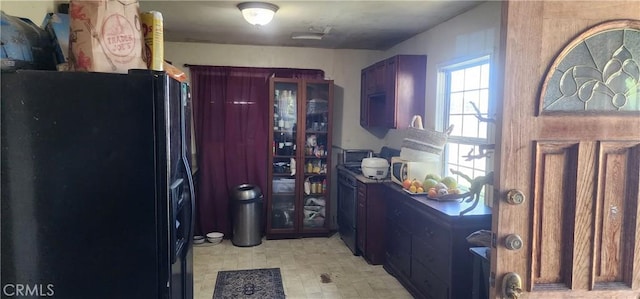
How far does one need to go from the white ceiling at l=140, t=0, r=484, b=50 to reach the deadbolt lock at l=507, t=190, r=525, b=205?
6.63ft

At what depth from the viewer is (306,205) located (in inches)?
187

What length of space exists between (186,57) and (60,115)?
349cm

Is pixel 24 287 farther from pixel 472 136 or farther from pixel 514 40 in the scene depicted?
pixel 472 136

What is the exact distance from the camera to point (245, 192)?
14.3 ft

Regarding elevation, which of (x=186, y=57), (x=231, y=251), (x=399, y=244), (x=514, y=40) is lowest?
(x=231, y=251)

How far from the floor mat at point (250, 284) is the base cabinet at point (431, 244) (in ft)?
3.54

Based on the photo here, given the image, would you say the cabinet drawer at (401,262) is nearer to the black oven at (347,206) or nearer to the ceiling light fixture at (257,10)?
the black oven at (347,206)

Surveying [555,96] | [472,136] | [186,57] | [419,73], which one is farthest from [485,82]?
[186,57]

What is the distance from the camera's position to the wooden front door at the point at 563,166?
1.19 meters

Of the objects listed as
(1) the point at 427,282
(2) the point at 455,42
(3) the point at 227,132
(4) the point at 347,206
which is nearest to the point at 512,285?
(1) the point at 427,282

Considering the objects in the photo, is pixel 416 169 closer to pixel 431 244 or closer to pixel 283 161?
pixel 431 244

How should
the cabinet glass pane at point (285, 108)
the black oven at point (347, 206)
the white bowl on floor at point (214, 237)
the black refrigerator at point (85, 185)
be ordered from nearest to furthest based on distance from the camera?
the black refrigerator at point (85, 185) → the black oven at point (347, 206) → the white bowl on floor at point (214, 237) → the cabinet glass pane at point (285, 108)

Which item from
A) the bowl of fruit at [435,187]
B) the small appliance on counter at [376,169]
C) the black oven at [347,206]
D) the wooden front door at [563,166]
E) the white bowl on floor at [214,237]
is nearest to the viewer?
the wooden front door at [563,166]

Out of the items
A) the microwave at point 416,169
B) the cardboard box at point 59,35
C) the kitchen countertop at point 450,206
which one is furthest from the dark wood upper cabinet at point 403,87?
the cardboard box at point 59,35
